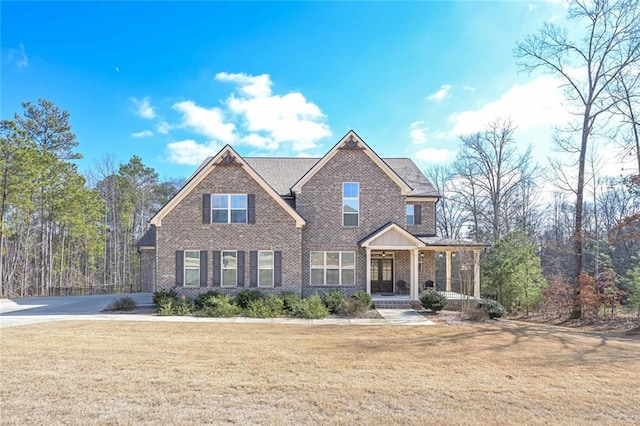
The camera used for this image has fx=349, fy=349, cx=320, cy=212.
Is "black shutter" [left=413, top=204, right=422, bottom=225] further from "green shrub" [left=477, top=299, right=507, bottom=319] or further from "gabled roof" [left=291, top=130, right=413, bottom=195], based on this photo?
"green shrub" [left=477, top=299, right=507, bottom=319]

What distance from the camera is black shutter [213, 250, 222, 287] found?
16609 millimetres

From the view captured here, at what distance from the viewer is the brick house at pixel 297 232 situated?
16672mm

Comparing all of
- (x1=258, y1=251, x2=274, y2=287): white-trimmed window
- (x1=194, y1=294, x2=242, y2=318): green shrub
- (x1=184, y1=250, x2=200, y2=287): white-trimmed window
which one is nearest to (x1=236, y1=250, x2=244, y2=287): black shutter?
(x1=258, y1=251, x2=274, y2=287): white-trimmed window

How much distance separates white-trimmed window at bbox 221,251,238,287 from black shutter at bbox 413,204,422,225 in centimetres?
1037

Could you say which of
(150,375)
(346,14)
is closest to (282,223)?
(346,14)

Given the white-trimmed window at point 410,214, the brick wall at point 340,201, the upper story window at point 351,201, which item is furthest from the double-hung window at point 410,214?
the upper story window at point 351,201

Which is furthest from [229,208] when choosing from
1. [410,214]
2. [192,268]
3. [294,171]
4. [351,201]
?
[410,214]

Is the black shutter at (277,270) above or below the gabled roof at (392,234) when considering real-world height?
below

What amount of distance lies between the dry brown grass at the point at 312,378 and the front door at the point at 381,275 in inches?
342

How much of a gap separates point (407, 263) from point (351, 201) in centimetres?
479

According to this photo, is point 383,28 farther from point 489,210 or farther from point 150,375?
point 489,210

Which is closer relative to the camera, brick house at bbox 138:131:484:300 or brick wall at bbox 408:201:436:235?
brick house at bbox 138:131:484:300

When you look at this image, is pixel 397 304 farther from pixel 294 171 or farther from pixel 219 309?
pixel 294 171

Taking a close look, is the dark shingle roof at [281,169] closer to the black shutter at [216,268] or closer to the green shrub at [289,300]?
the black shutter at [216,268]
